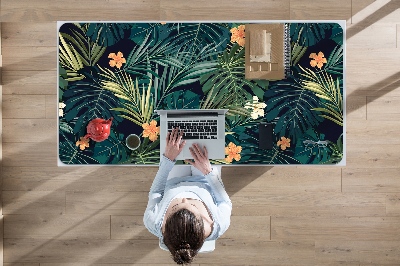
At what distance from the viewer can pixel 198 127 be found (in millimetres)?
2395

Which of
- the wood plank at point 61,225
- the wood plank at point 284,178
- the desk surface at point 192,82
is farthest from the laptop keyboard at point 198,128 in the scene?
the wood plank at point 61,225

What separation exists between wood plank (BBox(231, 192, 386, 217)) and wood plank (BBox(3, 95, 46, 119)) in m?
1.37

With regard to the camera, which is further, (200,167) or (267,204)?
(267,204)

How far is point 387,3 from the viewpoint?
2.65m

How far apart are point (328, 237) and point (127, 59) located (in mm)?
1716

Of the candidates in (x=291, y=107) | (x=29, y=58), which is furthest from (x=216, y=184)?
(x=29, y=58)

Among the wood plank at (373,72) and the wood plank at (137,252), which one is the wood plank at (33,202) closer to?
the wood plank at (137,252)

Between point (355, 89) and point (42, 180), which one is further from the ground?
point (355, 89)

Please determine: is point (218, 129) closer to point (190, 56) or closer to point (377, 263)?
point (190, 56)

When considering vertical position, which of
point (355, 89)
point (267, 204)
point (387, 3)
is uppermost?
point (387, 3)

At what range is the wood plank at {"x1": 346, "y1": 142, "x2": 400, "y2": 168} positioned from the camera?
2.65m

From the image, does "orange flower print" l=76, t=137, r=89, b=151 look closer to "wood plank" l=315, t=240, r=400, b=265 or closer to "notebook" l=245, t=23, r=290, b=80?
"notebook" l=245, t=23, r=290, b=80

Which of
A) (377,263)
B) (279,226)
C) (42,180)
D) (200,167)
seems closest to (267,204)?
(279,226)

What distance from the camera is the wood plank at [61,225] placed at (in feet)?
8.80
